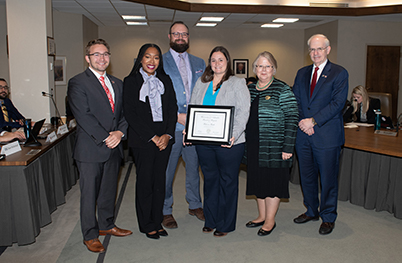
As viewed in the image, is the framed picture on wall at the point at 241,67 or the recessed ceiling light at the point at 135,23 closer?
the recessed ceiling light at the point at 135,23

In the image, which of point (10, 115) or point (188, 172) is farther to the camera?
point (10, 115)

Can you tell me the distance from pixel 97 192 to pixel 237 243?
130 cm

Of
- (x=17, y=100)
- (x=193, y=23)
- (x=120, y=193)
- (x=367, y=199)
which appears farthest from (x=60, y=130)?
(x=193, y=23)

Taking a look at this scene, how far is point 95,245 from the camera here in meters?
2.92

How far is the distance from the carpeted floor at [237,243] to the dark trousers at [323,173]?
241 millimetres

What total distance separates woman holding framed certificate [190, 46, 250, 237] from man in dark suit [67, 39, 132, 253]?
72 cm

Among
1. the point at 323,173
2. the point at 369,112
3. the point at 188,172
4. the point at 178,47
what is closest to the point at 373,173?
the point at 323,173

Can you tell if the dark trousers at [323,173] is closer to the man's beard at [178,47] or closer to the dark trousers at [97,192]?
the man's beard at [178,47]

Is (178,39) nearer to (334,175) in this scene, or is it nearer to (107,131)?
(107,131)

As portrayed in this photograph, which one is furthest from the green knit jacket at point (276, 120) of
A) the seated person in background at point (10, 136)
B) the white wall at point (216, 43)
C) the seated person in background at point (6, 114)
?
the white wall at point (216, 43)

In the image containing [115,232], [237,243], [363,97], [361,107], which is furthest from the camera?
[361,107]

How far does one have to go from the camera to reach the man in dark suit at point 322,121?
10.3 ft

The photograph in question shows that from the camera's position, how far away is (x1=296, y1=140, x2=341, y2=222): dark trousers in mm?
3260

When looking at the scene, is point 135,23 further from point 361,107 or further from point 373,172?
point 373,172
